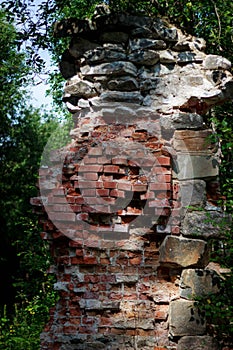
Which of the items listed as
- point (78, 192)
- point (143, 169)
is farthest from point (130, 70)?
point (78, 192)

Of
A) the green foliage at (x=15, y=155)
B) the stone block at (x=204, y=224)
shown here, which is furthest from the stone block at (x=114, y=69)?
the green foliage at (x=15, y=155)

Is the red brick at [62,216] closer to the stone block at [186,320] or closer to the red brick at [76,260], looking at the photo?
the red brick at [76,260]

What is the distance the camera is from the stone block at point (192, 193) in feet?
14.0

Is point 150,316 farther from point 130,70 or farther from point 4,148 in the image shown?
point 4,148

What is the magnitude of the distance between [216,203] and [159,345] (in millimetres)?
1342

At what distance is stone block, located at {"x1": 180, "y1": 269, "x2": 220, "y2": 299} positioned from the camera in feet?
13.3

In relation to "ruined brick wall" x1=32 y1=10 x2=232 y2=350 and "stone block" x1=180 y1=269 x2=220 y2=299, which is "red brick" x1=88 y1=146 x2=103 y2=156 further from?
"stone block" x1=180 y1=269 x2=220 y2=299

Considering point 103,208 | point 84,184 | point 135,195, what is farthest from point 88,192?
point 135,195

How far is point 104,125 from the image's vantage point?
441 cm

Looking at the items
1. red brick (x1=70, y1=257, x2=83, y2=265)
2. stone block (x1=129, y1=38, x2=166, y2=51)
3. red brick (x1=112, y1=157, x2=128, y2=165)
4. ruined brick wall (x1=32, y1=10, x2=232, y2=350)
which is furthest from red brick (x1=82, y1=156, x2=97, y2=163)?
stone block (x1=129, y1=38, x2=166, y2=51)

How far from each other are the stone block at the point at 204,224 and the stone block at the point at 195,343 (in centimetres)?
84

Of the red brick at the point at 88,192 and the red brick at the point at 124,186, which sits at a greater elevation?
the red brick at the point at 124,186

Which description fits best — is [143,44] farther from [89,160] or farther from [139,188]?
[139,188]

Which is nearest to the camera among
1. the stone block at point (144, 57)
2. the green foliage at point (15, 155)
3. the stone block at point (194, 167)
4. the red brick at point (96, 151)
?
the red brick at point (96, 151)
